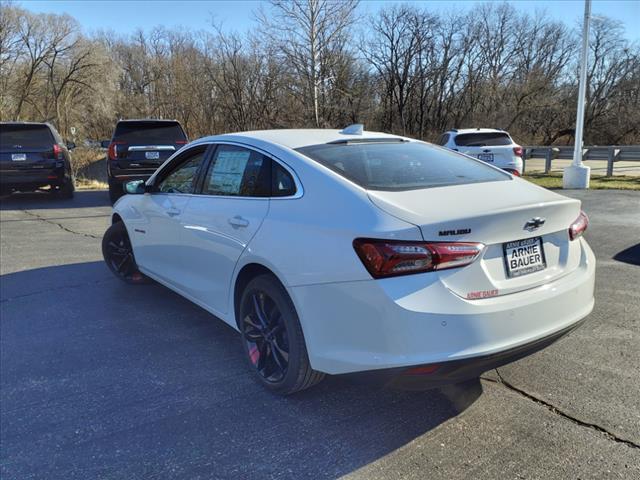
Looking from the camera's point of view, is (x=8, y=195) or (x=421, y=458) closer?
(x=421, y=458)

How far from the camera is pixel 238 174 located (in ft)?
11.5

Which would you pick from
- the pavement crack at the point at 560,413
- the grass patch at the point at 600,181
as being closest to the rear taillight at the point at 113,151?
the pavement crack at the point at 560,413

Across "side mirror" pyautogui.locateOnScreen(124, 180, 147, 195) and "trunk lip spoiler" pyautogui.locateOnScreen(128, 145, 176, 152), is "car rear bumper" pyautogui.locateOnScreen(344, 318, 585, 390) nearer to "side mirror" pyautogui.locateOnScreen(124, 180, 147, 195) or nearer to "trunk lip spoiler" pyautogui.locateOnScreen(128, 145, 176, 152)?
"side mirror" pyautogui.locateOnScreen(124, 180, 147, 195)

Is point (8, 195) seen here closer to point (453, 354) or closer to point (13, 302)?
point (13, 302)

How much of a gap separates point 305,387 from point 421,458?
78cm

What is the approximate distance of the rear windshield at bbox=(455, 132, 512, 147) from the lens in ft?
41.9

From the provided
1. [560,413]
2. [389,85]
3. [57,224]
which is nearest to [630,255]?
[560,413]

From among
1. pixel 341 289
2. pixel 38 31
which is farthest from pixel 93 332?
pixel 38 31

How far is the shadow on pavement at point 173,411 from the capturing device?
8.18 ft

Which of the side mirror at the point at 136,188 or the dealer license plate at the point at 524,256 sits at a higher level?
the side mirror at the point at 136,188

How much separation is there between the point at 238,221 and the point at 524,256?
1.73 meters

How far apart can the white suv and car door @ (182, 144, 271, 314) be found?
32.4 ft

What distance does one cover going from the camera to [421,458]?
2.46m

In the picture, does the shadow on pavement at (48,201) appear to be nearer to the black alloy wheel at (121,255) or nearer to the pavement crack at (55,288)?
the pavement crack at (55,288)
